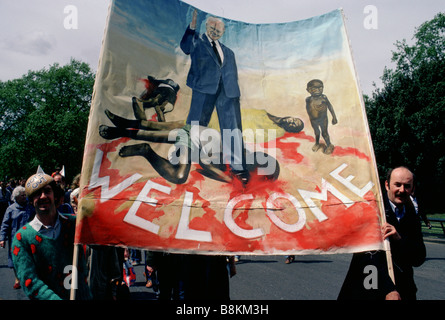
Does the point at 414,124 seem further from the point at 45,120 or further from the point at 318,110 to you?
the point at 45,120

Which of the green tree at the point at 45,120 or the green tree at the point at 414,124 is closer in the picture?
the green tree at the point at 414,124

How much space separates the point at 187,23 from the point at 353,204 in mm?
2014

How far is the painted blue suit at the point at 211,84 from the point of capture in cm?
326

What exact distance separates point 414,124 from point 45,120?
3614 centimetres

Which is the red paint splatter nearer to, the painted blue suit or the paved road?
the painted blue suit

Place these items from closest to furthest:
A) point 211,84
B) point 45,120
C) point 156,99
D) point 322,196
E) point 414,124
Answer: point 322,196, point 156,99, point 211,84, point 414,124, point 45,120

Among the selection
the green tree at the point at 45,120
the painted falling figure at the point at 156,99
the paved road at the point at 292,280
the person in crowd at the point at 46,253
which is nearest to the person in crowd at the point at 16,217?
the paved road at the point at 292,280

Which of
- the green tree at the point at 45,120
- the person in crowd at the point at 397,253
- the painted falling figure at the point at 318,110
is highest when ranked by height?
the green tree at the point at 45,120

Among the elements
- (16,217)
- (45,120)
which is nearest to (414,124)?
(16,217)

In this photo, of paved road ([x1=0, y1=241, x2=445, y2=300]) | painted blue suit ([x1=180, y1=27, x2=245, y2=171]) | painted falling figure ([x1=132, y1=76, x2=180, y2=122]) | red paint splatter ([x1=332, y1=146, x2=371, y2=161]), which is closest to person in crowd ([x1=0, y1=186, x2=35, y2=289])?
paved road ([x1=0, y1=241, x2=445, y2=300])

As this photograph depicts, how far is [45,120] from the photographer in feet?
138

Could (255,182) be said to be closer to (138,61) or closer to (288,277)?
(138,61)

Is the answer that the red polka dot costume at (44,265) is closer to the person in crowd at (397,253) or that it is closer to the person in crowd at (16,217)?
the person in crowd at (397,253)

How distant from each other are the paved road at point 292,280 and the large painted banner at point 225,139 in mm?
3018
